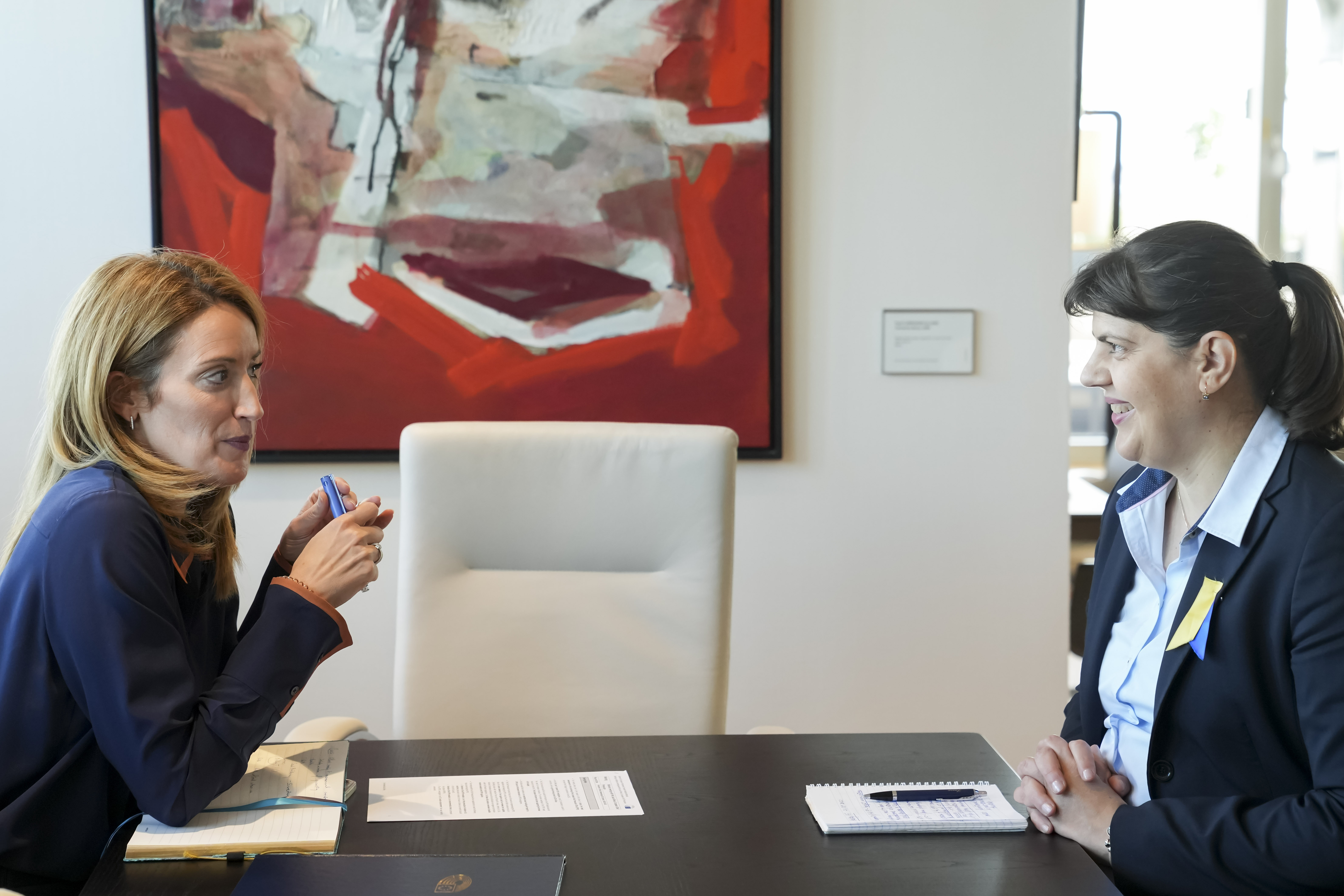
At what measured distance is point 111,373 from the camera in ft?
4.16

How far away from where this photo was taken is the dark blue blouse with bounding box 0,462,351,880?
1.12m

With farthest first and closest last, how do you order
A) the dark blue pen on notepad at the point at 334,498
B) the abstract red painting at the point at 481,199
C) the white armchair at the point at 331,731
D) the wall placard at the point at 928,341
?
the wall placard at the point at 928,341
the abstract red painting at the point at 481,199
the white armchair at the point at 331,731
the dark blue pen on notepad at the point at 334,498

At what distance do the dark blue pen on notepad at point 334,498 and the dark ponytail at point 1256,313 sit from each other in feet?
3.71

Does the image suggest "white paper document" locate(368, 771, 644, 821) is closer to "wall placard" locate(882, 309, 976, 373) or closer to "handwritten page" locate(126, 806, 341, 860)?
"handwritten page" locate(126, 806, 341, 860)

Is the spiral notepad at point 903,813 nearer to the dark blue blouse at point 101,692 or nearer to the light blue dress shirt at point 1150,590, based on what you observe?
the light blue dress shirt at point 1150,590

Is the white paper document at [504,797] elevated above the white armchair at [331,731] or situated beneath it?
elevated above

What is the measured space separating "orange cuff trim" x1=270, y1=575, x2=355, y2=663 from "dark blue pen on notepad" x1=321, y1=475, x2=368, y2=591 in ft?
0.74

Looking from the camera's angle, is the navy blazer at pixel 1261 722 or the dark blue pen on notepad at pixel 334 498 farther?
the dark blue pen on notepad at pixel 334 498

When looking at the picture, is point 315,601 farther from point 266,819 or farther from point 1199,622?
point 1199,622

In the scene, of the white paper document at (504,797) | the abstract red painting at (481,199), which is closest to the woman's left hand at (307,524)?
the white paper document at (504,797)

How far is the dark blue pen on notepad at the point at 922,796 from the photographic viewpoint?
130 centimetres

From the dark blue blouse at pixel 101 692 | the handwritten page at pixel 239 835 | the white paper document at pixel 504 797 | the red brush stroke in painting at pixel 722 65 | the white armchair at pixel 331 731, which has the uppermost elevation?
the red brush stroke in painting at pixel 722 65

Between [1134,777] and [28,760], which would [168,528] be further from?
[1134,777]

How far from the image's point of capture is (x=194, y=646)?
1380mm
